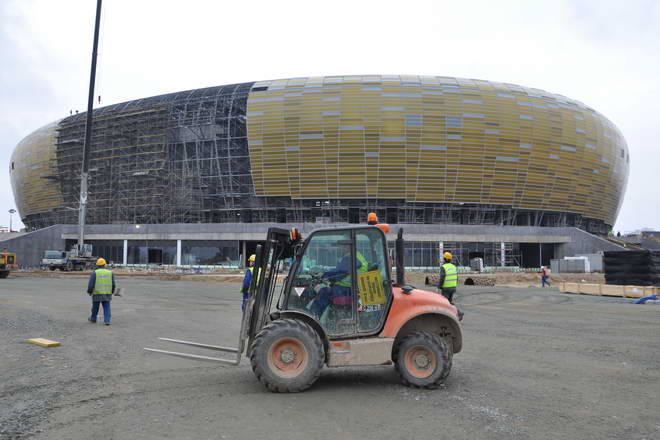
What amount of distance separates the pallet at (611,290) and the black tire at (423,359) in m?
18.4

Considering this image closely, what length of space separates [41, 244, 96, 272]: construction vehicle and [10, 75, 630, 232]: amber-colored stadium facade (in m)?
13.5

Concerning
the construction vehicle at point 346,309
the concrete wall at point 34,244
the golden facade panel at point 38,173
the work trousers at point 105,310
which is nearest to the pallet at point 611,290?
the construction vehicle at point 346,309

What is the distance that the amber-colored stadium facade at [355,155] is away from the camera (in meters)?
45.3

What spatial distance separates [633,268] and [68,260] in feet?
129

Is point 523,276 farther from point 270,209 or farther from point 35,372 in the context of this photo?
point 35,372

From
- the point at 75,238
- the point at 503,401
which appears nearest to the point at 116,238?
the point at 75,238

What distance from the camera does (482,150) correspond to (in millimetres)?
46188

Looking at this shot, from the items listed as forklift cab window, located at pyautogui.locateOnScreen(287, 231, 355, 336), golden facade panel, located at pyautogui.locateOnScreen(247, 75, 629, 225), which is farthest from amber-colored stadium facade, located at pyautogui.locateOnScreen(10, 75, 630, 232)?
forklift cab window, located at pyautogui.locateOnScreen(287, 231, 355, 336)

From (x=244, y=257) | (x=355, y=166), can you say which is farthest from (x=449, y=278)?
(x=244, y=257)

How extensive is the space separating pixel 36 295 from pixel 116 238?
34580 millimetres

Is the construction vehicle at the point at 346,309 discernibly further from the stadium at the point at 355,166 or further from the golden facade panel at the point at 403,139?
the golden facade panel at the point at 403,139

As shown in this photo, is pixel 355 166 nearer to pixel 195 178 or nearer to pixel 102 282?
pixel 195 178

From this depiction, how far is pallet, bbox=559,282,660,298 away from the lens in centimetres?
1947

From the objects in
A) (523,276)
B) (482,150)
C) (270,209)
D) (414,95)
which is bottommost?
(523,276)
